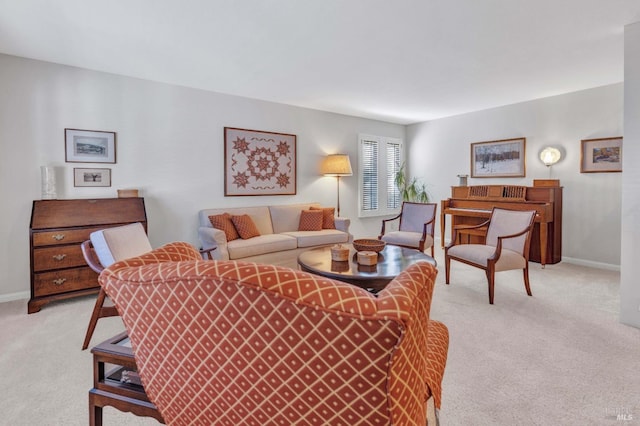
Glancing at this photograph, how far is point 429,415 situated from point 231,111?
14.8ft

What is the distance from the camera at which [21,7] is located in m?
2.51

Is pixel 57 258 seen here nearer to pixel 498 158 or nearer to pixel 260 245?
pixel 260 245

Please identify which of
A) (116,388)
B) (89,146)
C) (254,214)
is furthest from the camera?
(254,214)

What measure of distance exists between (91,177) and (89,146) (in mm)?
342

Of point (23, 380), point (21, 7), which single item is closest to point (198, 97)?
point (21, 7)

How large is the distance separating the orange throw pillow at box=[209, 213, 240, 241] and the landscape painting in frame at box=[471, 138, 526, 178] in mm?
4229

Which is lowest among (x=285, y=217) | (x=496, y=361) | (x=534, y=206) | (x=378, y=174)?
(x=496, y=361)

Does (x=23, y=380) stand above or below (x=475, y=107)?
below

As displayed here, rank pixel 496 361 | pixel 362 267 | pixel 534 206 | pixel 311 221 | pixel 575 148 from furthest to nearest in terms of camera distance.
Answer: pixel 311 221 < pixel 575 148 < pixel 534 206 < pixel 362 267 < pixel 496 361

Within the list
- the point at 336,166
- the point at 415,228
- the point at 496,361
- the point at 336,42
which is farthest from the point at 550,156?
the point at 496,361

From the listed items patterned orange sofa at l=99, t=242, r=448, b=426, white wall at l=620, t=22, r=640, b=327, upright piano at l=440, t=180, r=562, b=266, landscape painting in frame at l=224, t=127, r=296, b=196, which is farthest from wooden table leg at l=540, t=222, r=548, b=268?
patterned orange sofa at l=99, t=242, r=448, b=426

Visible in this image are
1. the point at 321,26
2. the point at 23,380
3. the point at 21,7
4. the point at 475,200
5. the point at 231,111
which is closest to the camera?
the point at 23,380

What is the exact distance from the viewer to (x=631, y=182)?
2730 mm

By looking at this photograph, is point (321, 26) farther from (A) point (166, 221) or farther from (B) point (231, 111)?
(A) point (166, 221)
